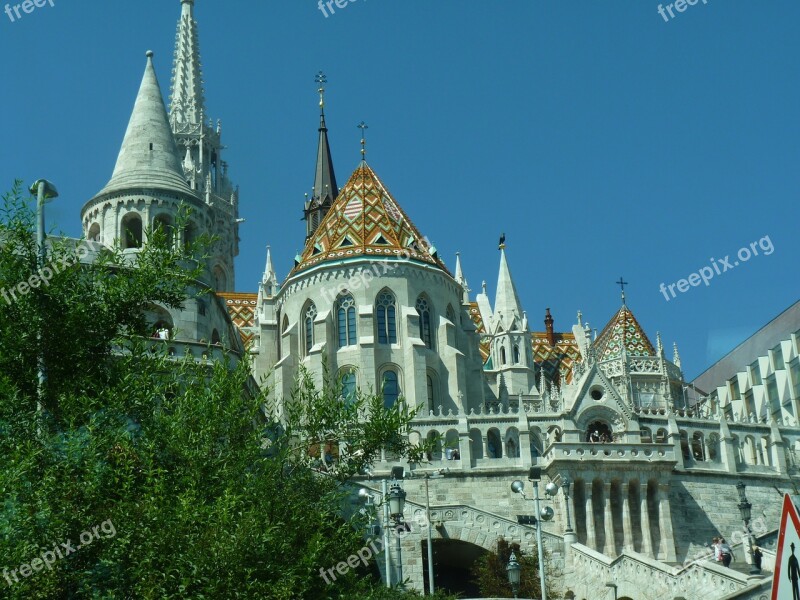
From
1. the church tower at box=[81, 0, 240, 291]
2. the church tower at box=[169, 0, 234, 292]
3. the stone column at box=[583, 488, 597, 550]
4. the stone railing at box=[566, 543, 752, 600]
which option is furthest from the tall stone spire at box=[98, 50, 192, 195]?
the church tower at box=[169, 0, 234, 292]

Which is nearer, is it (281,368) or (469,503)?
(469,503)

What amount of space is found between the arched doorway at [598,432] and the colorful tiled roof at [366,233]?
1030 cm

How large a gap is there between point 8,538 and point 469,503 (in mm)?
24310

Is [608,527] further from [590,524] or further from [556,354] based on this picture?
[556,354]

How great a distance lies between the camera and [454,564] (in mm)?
36000

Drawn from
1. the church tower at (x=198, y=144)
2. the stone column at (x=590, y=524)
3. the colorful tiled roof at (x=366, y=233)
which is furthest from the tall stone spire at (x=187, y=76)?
the stone column at (x=590, y=524)

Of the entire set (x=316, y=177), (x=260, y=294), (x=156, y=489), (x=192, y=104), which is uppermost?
(x=192, y=104)

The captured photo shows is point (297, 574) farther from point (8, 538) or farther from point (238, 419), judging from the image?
point (8, 538)

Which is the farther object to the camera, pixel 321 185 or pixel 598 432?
pixel 321 185

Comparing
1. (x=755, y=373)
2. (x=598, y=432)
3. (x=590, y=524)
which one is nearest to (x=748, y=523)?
(x=590, y=524)

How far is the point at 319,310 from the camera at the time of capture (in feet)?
159

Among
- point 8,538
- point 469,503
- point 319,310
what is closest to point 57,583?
point 8,538

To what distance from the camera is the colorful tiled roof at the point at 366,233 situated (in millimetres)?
49062

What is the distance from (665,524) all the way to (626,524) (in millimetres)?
1379
